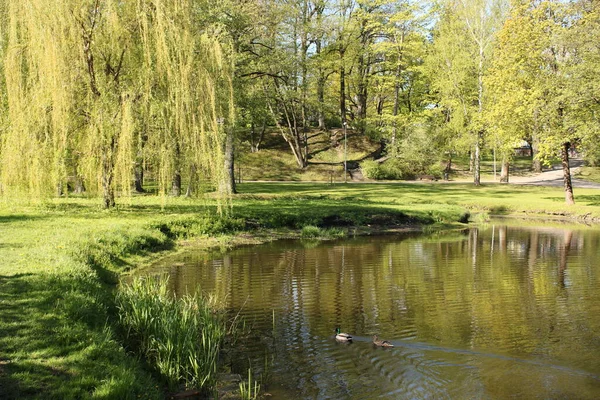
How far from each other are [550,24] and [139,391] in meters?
32.2

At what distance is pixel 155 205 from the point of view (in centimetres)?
2438

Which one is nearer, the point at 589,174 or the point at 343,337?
the point at 343,337

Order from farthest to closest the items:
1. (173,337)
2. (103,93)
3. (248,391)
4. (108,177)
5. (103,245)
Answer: (108,177) → (103,93) → (103,245) → (173,337) → (248,391)

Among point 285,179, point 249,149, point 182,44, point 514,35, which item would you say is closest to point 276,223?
point 182,44

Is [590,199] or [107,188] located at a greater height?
[107,188]

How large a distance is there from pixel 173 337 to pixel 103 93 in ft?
46.7

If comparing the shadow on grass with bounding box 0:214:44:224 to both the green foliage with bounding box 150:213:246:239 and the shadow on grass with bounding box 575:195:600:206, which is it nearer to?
the green foliage with bounding box 150:213:246:239

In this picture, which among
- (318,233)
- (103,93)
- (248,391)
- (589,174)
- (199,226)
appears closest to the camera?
(248,391)

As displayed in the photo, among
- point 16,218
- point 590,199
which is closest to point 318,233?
point 16,218

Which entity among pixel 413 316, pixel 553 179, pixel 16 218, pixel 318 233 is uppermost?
pixel 553 179

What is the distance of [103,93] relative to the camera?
64.2 ft

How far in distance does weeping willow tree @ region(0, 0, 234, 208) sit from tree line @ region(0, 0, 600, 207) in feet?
0.17

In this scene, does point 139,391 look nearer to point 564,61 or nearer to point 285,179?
point 564,61

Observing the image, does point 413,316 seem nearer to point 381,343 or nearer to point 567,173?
point 381,343
